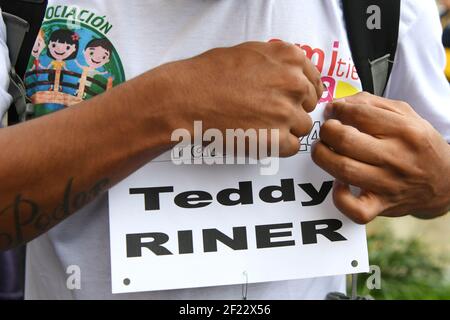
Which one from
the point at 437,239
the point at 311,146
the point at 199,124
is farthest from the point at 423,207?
the point at 437,239

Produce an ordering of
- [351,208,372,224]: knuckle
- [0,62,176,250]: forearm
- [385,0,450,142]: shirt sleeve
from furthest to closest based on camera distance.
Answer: [385,0,450,142]: shirt sleeve
[351,208,372,224]: knuckle
[0,62,176,250]: forearm

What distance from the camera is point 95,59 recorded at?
1.62 meters

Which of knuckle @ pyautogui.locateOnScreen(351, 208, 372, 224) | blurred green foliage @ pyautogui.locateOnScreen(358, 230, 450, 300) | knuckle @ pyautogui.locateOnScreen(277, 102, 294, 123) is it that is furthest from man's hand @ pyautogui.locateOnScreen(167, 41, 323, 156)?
blurred green foliage @ pyautogui.locateOnScreen(358, 230, 450, 300)

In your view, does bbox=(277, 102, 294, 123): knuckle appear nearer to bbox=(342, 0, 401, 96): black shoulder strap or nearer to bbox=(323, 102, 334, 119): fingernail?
bbox=(323, 102, 334, 119): fingernail

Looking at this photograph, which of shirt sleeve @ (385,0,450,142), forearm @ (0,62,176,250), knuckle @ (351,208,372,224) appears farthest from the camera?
shirt sleeve @ (385,0,450,142)

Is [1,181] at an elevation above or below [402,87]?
below

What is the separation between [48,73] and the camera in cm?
161

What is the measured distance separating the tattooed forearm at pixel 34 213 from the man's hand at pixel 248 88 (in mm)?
258

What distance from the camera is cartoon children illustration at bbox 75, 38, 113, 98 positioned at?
1613mm

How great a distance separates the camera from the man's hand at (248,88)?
1403 mm

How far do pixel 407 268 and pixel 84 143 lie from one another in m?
3.95

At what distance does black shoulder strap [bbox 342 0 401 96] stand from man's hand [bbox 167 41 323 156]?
308 millimetres
